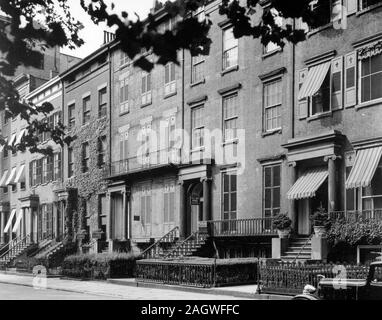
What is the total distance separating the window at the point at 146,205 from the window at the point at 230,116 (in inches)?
264

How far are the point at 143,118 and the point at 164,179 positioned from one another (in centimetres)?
419

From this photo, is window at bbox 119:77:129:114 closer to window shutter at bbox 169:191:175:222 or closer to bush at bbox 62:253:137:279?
window shutter at bbox 169:191:175:222

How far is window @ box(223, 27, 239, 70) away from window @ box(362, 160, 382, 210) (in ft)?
30.1

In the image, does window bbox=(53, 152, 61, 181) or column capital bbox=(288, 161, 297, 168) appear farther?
window bbox=(53, 152, 61, 181)

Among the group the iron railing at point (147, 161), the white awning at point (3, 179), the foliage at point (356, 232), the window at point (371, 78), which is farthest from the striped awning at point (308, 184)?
the white awning at point (3, 179)

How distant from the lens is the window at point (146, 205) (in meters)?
32.6

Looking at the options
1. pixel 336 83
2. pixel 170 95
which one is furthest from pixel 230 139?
pixel 336 83

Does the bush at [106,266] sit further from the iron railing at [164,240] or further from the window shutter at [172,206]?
the window shutter at [172,206]

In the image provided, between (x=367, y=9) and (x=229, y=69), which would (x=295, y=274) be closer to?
(x=367, y=9)

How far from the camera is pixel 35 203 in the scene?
44500mm

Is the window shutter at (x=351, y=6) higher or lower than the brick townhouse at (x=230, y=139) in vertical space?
higher

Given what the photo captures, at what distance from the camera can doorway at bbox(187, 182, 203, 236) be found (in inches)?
1153

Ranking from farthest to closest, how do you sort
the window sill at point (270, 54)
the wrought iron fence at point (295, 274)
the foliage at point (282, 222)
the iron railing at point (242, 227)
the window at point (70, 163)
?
the window at point (70, 163), the window sill at point (270, 54), the iron railing at point (242, 227), the foliage at point (282, 222), the wrought iron fence at point (295, 274)

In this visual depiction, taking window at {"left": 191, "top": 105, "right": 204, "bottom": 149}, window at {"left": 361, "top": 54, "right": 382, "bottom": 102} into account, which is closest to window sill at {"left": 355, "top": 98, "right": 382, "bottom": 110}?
window at {"left": 361, "top": 54, "right": 382, "bottom": 102}
